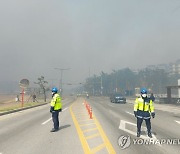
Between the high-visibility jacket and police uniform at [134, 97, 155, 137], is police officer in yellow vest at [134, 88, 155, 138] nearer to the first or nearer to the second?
police uniform at [134, 97, 155, 137]

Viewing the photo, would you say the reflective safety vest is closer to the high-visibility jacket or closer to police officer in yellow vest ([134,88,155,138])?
police officer in yellow vest ([134,88,155,138])

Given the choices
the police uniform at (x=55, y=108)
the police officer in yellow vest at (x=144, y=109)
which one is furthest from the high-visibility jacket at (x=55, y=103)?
the police officer in yellow vest at (x=144, y=109)

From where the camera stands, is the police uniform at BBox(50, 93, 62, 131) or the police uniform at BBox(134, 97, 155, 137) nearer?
the police uniform at BBox(134, 97, 155, 137)

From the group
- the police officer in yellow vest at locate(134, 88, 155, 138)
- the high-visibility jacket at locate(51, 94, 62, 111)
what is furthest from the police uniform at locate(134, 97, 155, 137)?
the high-visibility jacket at locate(51, 94, 62, 111)

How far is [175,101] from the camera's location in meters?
41.4

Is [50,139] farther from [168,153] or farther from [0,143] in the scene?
[168,153]

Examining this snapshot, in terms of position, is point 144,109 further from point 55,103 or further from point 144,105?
point 55,103

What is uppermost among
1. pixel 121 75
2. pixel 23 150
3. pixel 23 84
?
pixel 121 75

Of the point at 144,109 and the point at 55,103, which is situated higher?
the point at 55,103

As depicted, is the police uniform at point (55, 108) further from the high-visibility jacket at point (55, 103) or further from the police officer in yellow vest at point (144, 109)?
the police officer in yellow vest at point (144, 109)

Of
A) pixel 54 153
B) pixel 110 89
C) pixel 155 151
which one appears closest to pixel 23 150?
pixel 54 153

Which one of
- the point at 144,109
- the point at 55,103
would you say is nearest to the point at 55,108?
the point at 55,103

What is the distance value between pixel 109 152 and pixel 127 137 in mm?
2664

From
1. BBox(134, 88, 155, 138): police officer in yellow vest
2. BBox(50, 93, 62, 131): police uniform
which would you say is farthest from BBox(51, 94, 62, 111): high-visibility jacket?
BBox(134, 88, 155, 138): police officer in yellow vest
